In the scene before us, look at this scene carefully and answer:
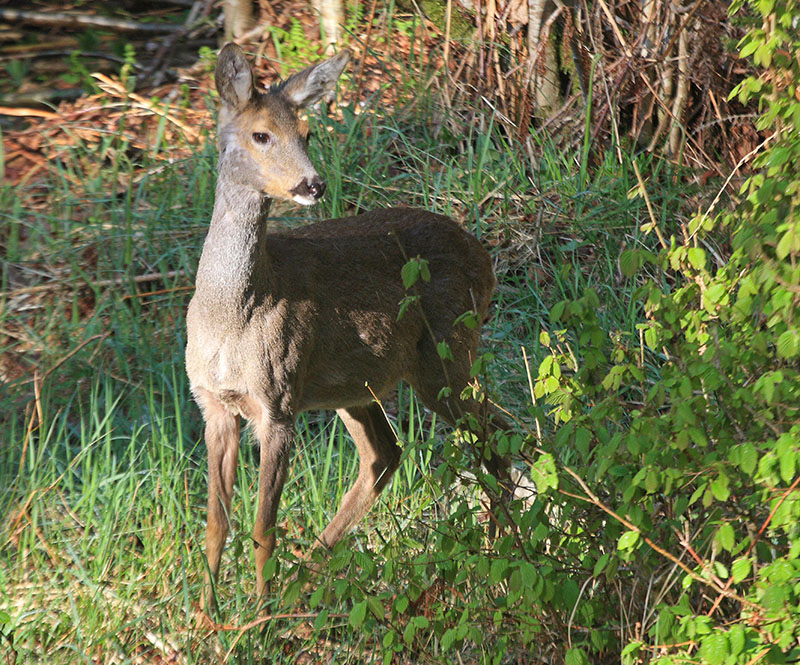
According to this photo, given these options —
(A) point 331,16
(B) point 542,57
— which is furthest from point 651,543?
(A) point 331,16

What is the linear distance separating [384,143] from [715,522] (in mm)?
4431

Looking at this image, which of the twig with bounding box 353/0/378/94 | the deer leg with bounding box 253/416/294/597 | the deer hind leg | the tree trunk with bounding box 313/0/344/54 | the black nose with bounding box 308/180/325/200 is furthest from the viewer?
the tree trunk with bounding box 313/0/344/54

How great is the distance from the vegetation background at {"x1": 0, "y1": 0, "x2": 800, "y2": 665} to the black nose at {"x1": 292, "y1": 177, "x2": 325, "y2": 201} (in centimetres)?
93

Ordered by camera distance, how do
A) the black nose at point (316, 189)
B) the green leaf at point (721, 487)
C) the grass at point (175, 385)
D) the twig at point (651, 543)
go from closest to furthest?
1. the green leaf at point (721, 487)
2. the twig at point (651, 543)
3. the grass at point (175, 385)
4. the black nose at point (316, 189)

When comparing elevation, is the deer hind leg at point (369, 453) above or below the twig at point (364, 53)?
below

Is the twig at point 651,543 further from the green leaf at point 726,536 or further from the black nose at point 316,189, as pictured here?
the black nose at point 316,189

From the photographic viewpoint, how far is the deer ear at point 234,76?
4.16 m

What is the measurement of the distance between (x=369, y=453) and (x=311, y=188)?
1.50 m

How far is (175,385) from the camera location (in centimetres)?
511

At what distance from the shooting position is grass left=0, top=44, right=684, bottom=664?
12.6 ft

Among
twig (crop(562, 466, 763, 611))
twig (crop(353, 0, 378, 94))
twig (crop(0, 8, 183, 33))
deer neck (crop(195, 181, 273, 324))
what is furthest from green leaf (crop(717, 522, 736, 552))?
twig (crop(0, 8, 183, 33))

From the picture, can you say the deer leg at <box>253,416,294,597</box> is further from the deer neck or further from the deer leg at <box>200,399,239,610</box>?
the deer neck

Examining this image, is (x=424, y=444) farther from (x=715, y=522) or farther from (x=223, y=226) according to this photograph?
(x=223, y=226)

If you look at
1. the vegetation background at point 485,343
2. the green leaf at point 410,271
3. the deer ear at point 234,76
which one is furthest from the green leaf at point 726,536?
the deer ear at point 234,76
